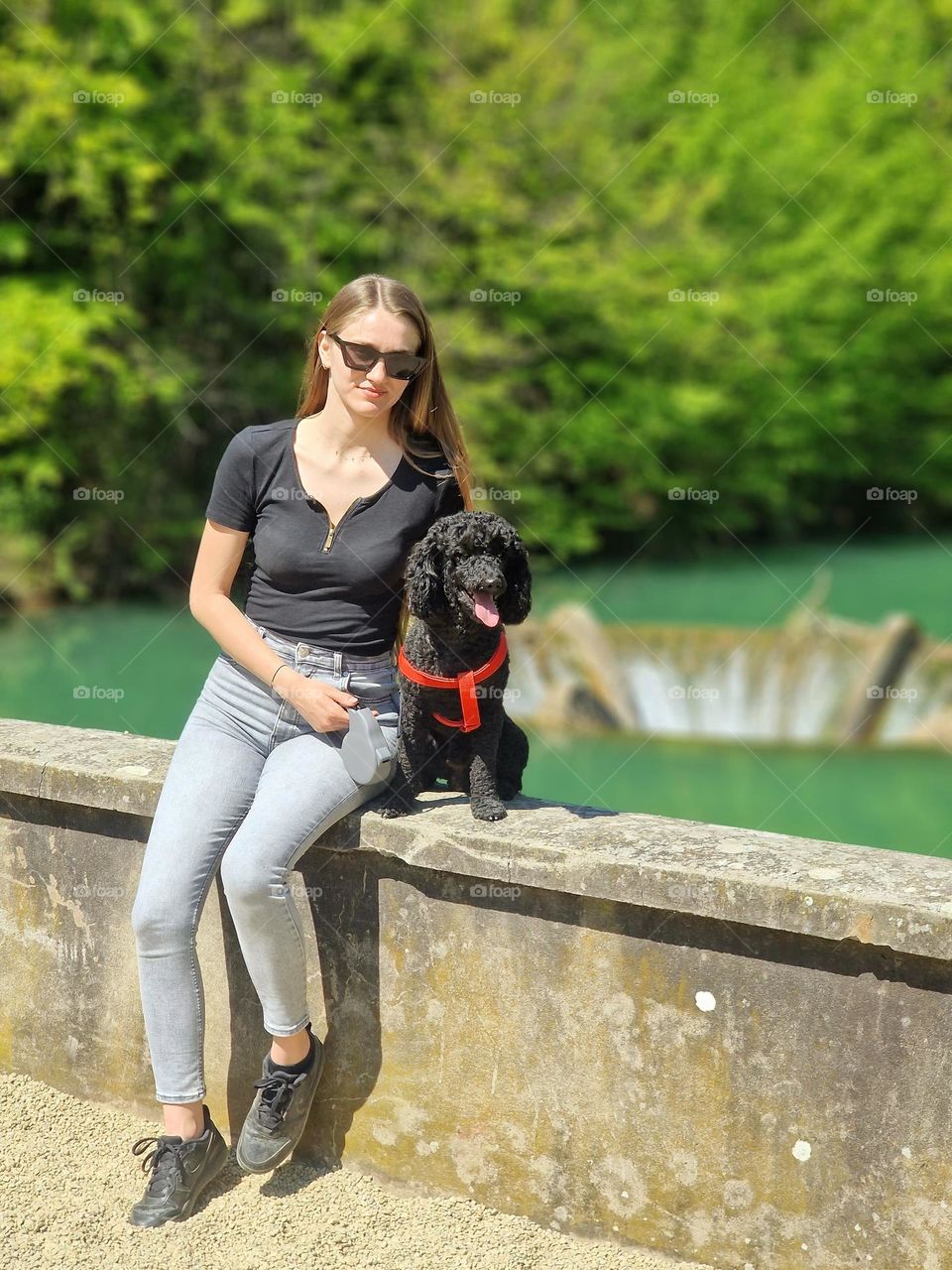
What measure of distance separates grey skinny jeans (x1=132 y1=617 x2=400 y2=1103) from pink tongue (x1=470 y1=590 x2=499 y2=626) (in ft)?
1.20

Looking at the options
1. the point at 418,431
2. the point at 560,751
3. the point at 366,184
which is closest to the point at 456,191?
the point at 366,184

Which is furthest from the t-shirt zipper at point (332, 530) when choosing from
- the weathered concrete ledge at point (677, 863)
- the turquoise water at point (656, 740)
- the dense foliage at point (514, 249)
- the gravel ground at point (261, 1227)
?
the dense foliage at point (514, 249)

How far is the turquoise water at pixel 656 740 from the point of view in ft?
32.9

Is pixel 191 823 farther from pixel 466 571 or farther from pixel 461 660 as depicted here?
pixel 466 571

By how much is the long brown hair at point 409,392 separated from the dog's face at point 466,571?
0.65 ft

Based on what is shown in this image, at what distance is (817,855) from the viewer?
2.26m

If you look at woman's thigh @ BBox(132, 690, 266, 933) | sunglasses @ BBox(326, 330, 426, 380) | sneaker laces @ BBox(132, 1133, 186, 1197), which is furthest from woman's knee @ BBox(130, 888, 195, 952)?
sunglasses @ BBox(326, 330, 426, 380)

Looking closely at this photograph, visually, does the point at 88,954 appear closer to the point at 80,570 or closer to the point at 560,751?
the point at 560,751

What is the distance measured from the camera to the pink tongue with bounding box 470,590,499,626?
2395 mm

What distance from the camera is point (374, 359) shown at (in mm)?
2682

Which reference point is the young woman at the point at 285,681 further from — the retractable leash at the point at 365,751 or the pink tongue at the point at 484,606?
the pink tongue at the point at 484,606

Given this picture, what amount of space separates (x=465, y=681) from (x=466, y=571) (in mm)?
230

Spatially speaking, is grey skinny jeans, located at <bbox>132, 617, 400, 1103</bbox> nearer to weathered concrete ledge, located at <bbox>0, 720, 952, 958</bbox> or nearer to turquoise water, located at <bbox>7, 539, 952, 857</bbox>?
weathered concrete ledge, located at <bbox>0, 720, 952, 958</bbox>

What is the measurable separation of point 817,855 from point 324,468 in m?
1.26
